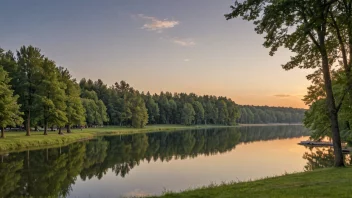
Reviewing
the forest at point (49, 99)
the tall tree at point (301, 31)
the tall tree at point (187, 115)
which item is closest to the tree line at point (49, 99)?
the forest at point (49, 99)

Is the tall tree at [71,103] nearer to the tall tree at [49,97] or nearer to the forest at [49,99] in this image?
the forest at [49,99]


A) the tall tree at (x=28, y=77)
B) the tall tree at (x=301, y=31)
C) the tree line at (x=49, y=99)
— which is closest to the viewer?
the tall tree at (x=301, y=31)

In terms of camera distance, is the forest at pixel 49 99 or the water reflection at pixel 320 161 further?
the forest at pixel 49 99

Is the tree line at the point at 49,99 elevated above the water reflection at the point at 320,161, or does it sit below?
above

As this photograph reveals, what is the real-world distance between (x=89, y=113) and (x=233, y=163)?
6892cm

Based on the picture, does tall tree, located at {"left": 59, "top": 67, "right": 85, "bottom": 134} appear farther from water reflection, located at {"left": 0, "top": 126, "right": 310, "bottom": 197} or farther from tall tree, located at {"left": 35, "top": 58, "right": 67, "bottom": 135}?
water reflection, located at {"left": 0, "top": 126, "right": 310, "bottom": 197}

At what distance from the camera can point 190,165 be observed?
35.2 meters

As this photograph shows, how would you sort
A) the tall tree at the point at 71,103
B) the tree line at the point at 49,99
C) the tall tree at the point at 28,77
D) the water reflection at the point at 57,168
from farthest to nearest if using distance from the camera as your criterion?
the tall tree at the point at 71,103 → the tall tree at the point at 28,77 → the tree line at the point at 49,99 → the water reflection at the point at 57,168

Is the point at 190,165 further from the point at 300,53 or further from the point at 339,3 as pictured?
the point at 339,3

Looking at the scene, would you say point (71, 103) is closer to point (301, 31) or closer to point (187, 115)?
point (301, 31)

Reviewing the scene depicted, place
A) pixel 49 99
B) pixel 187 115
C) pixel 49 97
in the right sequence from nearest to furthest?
pixel 49 99, pixel 49 97, pixel 187 115

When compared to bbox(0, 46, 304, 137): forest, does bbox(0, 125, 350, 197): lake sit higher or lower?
lower

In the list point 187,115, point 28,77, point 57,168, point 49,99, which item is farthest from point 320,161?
point 187,115

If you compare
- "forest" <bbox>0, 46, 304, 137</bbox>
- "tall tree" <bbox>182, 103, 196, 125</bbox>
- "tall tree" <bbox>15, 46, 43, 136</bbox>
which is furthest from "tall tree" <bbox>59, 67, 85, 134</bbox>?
"tall tree" <bbox>182, 103, 196, 125</bbox>
